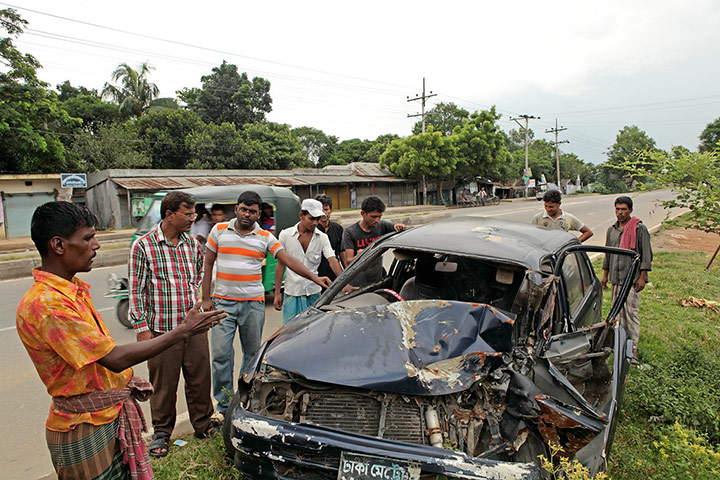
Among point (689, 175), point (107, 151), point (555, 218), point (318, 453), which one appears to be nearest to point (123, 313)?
point (318, 453)

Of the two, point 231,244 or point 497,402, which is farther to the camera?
point 231,244

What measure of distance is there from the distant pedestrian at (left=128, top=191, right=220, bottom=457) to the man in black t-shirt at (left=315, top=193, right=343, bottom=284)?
5.19ft

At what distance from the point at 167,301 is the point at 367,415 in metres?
1.70

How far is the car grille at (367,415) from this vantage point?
7.07 ft

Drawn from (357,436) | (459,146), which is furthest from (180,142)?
(357,436)

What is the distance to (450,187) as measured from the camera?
40656 mm

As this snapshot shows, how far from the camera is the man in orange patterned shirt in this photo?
1724 millimetres

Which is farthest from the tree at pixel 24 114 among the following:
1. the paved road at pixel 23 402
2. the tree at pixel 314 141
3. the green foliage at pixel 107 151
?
the tree at pixel 314 141

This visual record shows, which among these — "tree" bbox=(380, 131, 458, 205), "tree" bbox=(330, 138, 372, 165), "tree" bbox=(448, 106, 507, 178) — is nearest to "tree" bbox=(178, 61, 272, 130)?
"tree" bbox=(380, 131, 458, 205)

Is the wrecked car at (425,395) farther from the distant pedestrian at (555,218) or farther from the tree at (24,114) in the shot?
the tree at (24,114)

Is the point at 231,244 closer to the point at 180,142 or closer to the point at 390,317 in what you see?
the point at 390,317

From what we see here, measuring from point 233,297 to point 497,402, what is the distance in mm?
2266

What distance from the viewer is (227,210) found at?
704cm

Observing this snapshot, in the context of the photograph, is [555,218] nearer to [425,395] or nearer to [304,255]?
[304,255]
